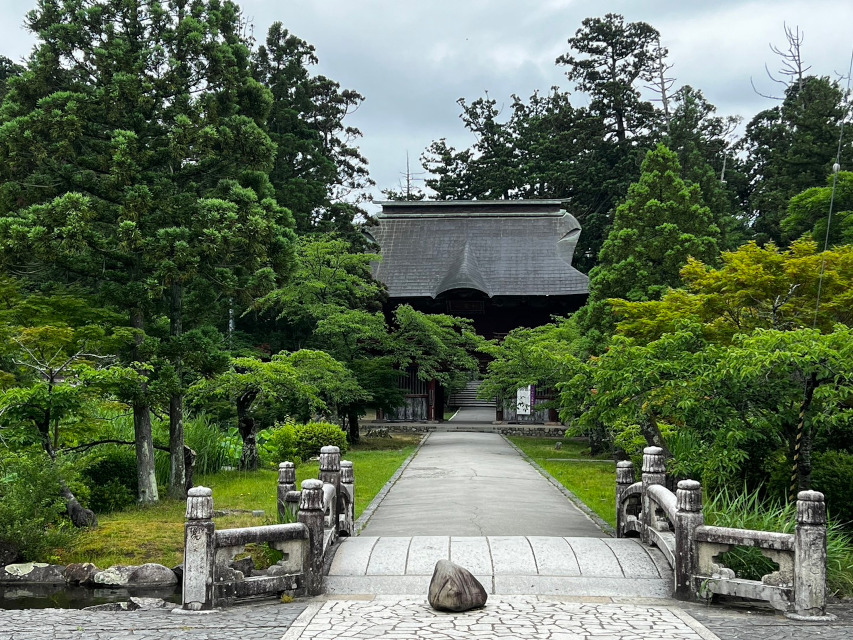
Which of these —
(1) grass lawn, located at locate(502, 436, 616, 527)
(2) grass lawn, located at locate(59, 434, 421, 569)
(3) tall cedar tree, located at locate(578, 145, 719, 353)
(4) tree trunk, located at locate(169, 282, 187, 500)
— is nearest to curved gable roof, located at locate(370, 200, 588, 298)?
(1) grass lawn, located at locate(502, 436, 616, 527)

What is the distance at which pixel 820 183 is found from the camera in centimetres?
3281

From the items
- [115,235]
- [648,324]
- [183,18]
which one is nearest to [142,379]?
[115,235]

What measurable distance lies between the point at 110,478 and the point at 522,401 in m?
17.3

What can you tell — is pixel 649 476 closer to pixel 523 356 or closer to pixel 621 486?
pixel 621 486

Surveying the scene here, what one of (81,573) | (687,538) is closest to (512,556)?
(687,538)

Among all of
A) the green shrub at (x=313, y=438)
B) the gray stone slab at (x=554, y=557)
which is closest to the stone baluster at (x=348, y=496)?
the gray stone slab at (x=554, y=557)

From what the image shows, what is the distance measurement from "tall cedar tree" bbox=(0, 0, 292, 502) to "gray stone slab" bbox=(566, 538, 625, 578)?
7.51 metres

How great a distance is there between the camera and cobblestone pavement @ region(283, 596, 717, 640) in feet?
22.0

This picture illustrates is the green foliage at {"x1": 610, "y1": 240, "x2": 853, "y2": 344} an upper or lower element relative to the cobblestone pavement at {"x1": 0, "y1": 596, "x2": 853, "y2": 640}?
upper

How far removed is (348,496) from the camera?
10.9m

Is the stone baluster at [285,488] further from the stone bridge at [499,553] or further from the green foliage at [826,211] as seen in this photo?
the green foliage at [826,211]

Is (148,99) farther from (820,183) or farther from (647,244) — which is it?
(820,183)

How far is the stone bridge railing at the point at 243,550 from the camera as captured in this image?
25.2ft

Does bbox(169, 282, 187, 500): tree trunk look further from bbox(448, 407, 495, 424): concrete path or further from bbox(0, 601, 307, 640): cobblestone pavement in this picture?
bbox(448, 407, 495, 424): concrete path
